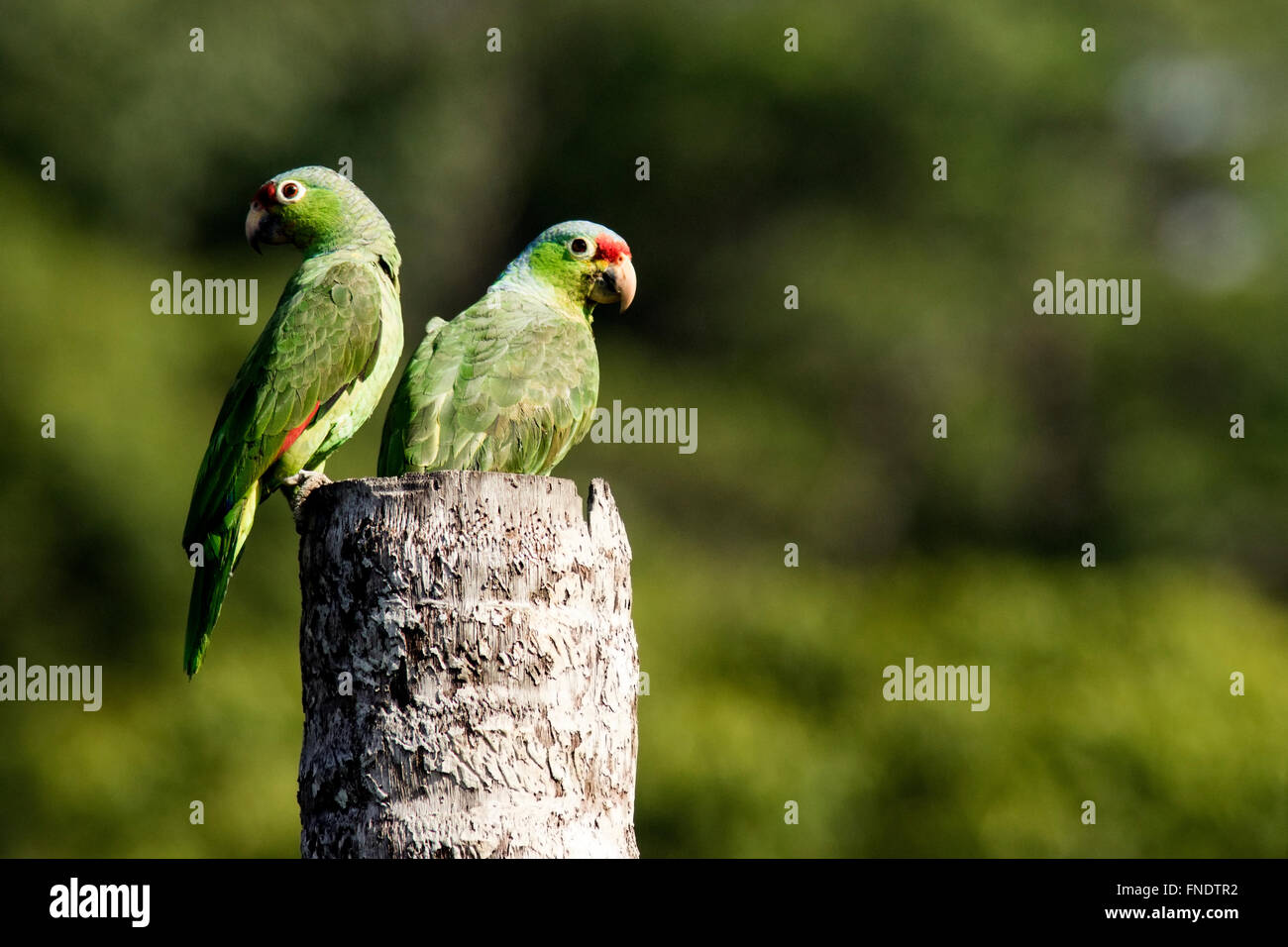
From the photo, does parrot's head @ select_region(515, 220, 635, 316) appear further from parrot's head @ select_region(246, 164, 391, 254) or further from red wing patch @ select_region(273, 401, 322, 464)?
red wing patch @ select_region(273, 401, 322, 464)

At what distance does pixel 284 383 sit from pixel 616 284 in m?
1.72

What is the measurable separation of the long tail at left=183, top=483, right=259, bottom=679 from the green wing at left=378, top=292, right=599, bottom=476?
0.55 m

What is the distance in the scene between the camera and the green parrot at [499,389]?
5.03 meters

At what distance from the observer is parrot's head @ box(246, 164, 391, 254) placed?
5898mm

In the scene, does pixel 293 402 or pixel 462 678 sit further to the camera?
pixel 293 402

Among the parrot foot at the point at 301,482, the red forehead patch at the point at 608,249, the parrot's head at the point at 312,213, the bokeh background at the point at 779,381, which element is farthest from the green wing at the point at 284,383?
the bokeh background at the point at 779,381

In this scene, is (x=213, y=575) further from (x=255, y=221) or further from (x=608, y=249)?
(x=608, y=249)

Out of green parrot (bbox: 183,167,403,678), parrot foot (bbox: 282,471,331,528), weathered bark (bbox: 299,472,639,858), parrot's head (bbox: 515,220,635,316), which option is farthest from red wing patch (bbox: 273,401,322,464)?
weathered bark (bbox: 299,472,639,858)

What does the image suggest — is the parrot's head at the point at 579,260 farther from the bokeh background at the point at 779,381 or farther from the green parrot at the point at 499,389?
the bokeh background at the point at 779,381

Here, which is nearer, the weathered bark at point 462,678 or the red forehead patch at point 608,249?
the weathered bark at point 462,678

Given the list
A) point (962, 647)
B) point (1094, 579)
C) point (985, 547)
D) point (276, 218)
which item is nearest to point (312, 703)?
point (276, 218)

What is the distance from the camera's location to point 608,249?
6312 millimetres

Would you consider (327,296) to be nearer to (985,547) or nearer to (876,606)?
(876,606)

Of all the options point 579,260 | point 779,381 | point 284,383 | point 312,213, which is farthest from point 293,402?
point 779,381
